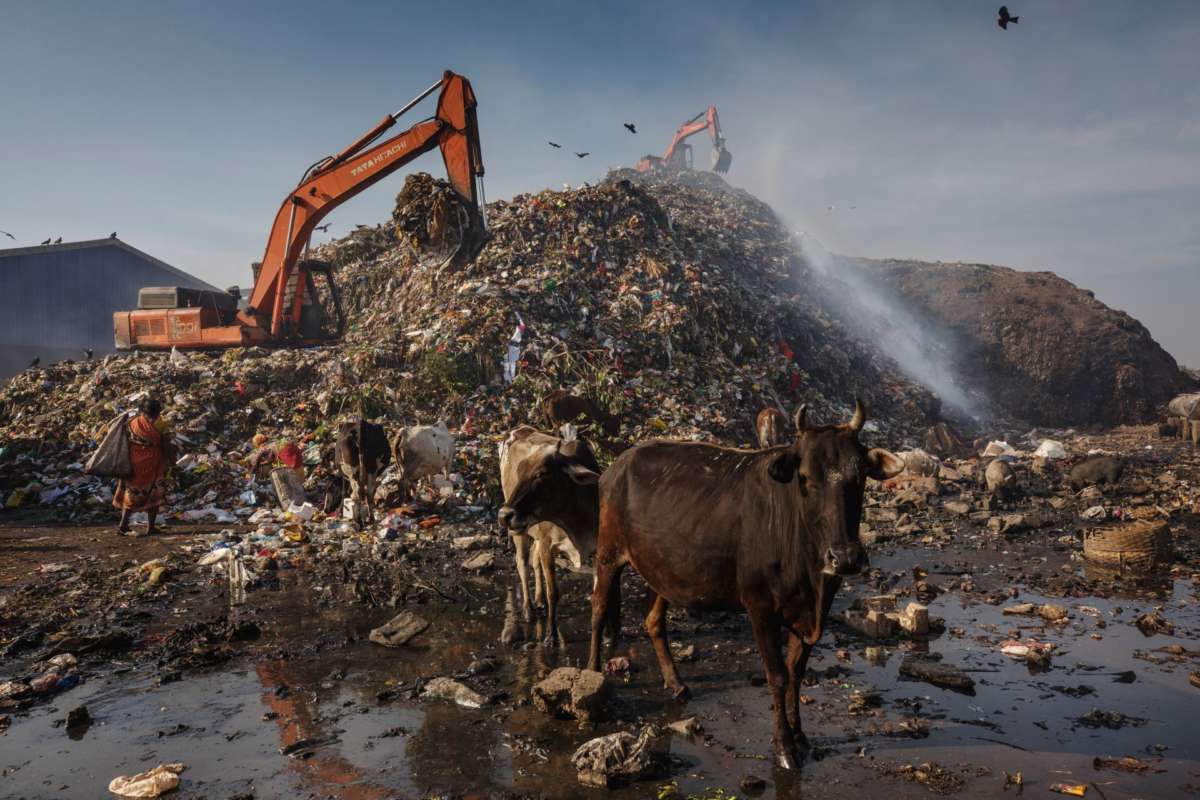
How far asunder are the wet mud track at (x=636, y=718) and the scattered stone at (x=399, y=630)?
0.09 metres

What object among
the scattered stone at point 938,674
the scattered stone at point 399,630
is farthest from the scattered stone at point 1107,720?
the scattered stone at point 399,630

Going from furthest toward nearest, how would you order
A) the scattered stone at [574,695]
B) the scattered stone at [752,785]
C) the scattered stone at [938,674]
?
the scattered stone at [938,674], the scattered stone at [574,695], the scattered stone at [752,785]

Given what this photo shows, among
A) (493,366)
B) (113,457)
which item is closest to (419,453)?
(493,366)

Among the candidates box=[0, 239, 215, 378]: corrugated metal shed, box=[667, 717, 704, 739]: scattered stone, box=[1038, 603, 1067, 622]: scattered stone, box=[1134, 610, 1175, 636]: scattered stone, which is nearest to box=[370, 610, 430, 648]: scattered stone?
box=[667, 717, 704, 739]: scattered stone

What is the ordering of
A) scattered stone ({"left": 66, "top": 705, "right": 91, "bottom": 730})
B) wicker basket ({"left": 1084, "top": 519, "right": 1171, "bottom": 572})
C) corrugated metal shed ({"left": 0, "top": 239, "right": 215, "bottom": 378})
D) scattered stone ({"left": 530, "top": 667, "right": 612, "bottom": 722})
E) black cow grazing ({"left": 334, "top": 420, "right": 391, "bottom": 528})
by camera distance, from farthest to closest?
corrugated metal shed ({"left": 0, "top": 239, "right": 215, "bottom": 378}) → black cow grazing ({"left": 334, "top": 420, "right": 391, "bottom": 528}) → wicker basket ({"left": 1084, "top": 519, "right": 1171, "bottom": 572}) → scattered stone ({"left": 66, "top": 705, "right": 91, "bottom": 730}) → scattered stone ({"left": 530, "top": 667, "right": 612, "bottom": 722})

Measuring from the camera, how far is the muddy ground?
3.89m

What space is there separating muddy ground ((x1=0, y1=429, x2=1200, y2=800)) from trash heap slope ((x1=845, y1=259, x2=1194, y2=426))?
16.9m

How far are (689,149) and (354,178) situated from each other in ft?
113

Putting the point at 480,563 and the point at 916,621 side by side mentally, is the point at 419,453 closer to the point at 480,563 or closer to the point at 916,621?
the point at 480,563

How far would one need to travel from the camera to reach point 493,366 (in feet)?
45.4

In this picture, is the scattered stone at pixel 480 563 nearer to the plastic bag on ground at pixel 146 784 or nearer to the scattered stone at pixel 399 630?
the scattered stone at pixel 399 630

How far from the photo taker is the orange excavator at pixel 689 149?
41.8m

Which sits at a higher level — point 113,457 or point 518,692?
point 113,457

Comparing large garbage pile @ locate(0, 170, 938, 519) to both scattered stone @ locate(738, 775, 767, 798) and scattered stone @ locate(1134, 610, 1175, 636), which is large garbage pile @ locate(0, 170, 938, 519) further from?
scattered stone @ locate(738, 775, 767, 798)
